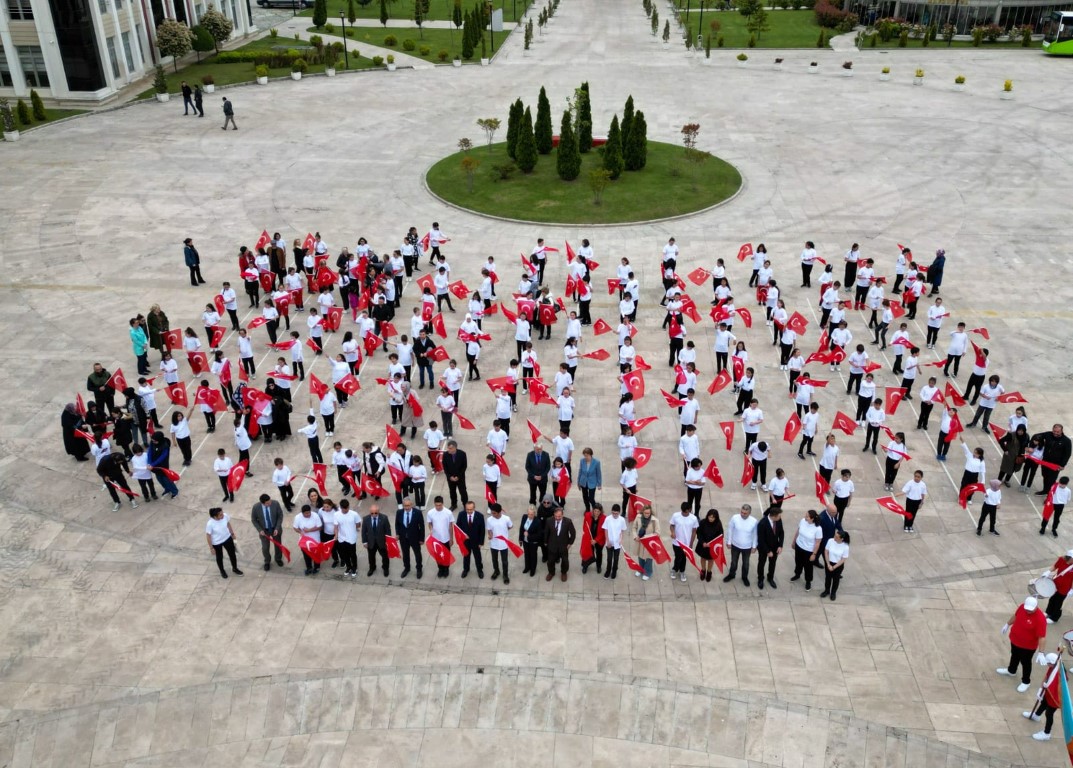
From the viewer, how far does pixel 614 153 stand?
1330 inches

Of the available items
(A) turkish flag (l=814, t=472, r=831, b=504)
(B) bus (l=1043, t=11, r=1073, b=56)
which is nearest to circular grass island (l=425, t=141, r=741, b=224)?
(A) turkish flag (l=814, t=472, r=831, b=504)

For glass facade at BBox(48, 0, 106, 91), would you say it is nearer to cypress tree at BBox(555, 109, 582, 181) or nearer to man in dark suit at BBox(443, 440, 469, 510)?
cypress tree at BBox(555, 109, 582, 181)

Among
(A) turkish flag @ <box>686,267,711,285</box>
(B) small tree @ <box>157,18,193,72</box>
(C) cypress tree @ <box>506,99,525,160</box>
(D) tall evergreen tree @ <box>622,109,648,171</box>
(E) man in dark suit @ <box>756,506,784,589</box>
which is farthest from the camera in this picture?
(B) small tree @ <box>157,18,193,72</box>

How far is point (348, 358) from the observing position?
20672 mm

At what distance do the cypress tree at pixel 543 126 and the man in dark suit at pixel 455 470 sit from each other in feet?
73.3

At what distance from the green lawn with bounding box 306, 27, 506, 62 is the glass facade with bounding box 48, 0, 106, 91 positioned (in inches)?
768

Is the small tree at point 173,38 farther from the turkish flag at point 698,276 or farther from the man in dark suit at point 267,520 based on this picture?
the man in dark suit at point 267,520

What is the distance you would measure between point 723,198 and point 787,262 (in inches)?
228

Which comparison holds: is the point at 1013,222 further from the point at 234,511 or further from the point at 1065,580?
the point at 234,511

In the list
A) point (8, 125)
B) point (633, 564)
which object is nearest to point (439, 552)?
point (633, 564)

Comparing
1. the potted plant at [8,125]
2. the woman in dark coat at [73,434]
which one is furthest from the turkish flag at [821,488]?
the potted plant at [8,125]

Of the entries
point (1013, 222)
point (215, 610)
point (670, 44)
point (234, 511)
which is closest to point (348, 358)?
point (234, 511)

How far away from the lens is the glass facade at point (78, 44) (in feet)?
141

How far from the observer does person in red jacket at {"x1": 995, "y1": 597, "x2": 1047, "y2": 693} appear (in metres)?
12.3
